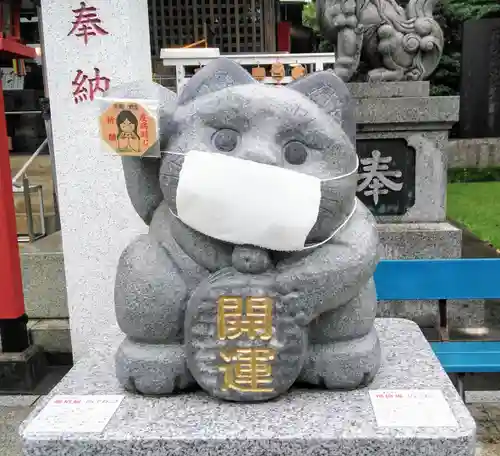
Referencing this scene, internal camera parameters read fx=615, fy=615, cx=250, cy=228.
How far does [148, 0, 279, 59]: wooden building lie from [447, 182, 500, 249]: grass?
3291 mm

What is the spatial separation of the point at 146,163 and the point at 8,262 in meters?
1.84

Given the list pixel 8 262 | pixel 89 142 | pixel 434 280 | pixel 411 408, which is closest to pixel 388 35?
pixel 434 280

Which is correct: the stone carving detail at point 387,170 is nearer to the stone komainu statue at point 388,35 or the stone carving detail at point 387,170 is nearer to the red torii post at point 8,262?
the stone komainu statue at point 388,35

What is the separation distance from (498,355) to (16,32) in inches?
132

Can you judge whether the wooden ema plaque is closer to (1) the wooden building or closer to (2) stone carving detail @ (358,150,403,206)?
(2) stone carving detail @ (358,150,403,206)

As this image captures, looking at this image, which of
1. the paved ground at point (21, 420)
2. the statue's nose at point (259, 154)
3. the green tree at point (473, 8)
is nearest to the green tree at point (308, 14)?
the green tree at point (473, 8)

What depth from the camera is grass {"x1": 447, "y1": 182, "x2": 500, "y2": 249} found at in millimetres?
6578

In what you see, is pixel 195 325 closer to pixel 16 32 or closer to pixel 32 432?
pixel 32 432

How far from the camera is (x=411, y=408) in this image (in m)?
1.72

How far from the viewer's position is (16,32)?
3.89 metres

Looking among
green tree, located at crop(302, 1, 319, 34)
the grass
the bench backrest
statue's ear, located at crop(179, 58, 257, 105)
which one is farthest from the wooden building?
statue's ear, located at crop(179, 58, 257, 105)

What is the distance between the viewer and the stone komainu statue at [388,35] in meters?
4.20

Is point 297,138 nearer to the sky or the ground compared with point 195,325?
nearer to the sky

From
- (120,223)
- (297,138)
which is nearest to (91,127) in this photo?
(120,223)
